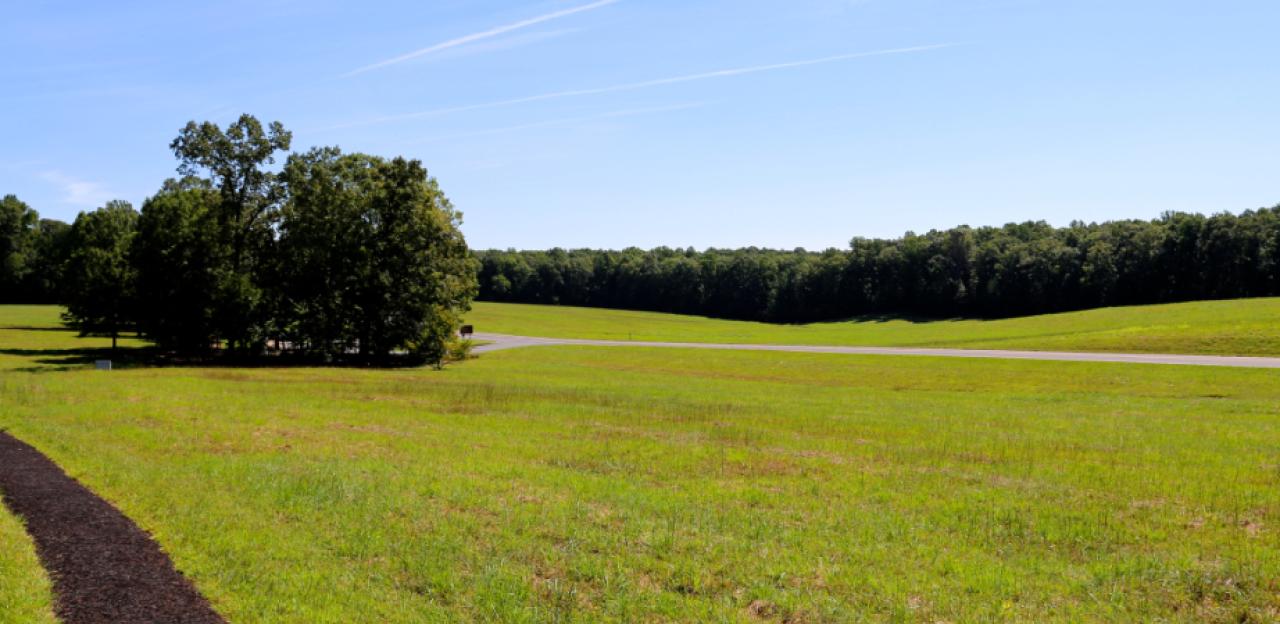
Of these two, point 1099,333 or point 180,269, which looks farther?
point 1099,333

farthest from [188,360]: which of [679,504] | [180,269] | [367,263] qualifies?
[679,504]

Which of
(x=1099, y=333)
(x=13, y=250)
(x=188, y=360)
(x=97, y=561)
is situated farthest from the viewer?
(x=13, y=250)

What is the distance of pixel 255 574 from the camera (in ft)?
31.2

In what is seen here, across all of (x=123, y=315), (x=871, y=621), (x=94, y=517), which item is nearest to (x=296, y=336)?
(x=123, y=315)

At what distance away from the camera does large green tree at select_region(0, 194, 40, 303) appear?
119 m

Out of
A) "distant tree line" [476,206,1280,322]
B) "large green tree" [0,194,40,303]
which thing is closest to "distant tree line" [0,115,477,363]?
"distant tree line" [476,206,1280,322]

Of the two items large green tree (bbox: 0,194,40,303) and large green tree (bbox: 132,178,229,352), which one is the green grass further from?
large green tree (bbox: 0,194,40,303)

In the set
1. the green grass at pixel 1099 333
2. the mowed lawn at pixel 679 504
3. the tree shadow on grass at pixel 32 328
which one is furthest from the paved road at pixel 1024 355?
the tree shadow on grass at pixel 32 328

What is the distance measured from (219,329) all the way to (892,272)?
123074 millimetres

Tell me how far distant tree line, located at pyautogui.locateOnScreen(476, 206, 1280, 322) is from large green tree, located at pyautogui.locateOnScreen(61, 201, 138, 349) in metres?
39.4

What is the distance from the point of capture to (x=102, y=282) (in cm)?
5394

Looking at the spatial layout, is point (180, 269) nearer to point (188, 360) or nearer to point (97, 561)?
point (188, 360)

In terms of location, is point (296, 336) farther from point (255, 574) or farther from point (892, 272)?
point (892, 272)

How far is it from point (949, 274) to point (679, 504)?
13686 centimetres
